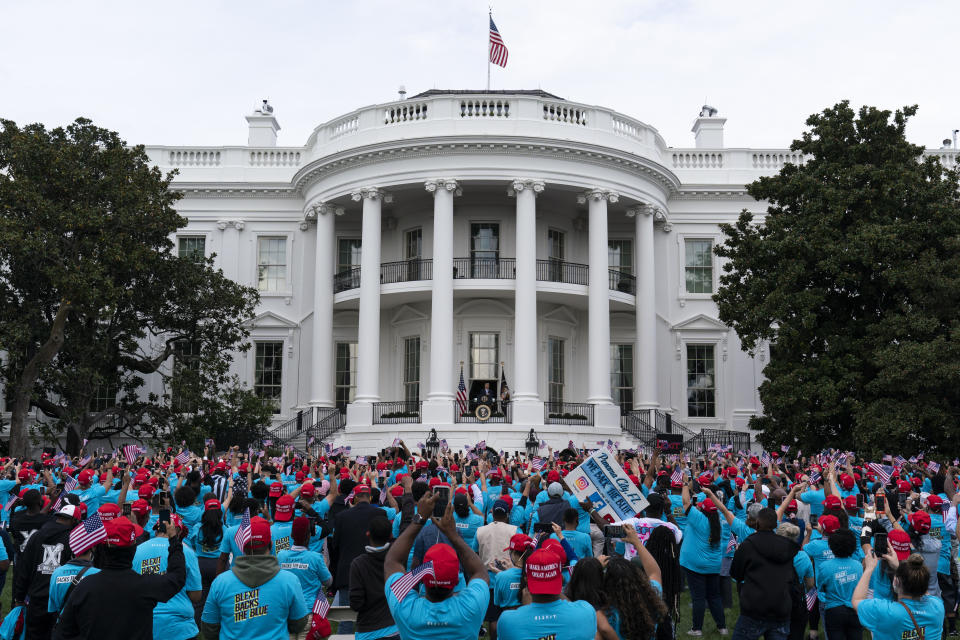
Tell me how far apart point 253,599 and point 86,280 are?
20.9m

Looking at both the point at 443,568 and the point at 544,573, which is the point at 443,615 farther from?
the point at 544,573

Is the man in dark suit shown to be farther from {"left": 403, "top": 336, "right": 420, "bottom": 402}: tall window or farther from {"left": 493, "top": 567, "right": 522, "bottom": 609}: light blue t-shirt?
{"left": 403, "top": 336, "right": 420, "bottom": 402}: tall window

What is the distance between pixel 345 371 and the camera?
3284 cm

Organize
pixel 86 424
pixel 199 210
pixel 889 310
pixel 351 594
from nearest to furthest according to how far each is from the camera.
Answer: pixel 351 594, pixel 889 310, pixel 86 424, pixel 199 210

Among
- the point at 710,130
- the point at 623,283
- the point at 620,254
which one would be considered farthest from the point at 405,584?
the point at 710,130

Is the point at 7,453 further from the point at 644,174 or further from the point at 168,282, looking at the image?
the point at 644,174

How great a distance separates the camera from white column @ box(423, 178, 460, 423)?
2700 centimetres

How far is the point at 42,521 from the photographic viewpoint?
8.31 metres

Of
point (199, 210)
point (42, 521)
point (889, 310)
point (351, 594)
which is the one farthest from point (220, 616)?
point (199, 210)

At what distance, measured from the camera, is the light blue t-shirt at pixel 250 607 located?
5.30 meters

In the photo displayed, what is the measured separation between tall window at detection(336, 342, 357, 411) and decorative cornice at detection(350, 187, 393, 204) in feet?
19.0

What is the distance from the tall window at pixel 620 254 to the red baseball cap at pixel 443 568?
95.4 ft

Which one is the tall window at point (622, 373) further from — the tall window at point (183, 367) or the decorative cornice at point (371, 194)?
the tall window at point (183, 367)

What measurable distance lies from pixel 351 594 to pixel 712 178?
99.0ft
